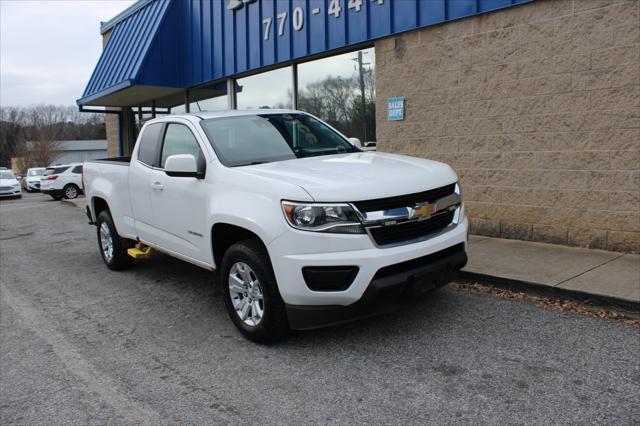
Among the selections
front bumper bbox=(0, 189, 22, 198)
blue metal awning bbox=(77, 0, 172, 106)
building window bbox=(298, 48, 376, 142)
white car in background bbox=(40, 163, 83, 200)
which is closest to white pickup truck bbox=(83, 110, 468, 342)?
building window bbox=(298, 48, 376, 142)

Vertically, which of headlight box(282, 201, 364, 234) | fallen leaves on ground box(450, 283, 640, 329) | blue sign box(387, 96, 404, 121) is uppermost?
blue sign box(387, 96, 404, 121)

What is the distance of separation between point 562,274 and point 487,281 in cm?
72

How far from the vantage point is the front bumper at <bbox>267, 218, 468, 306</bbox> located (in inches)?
147

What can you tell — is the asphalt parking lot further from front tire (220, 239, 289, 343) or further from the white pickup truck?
the white pickup truck

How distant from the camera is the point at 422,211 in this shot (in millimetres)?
4098

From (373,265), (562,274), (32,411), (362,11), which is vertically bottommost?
(32,411)

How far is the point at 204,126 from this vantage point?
512cm

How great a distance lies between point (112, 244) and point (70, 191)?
18.3 meters

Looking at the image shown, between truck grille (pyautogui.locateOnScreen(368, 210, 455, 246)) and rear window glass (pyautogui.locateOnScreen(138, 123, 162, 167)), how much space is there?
285cm

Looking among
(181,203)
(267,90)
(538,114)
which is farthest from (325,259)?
(267,90)

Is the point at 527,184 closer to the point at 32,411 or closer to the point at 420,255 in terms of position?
the point at 420,255

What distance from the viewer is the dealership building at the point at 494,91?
6309 millimetres

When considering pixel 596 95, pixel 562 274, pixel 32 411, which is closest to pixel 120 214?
pixel 32 411

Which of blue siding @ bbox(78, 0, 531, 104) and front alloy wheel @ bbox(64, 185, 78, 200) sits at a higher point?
blue siding @ bbox(78, 0, 531, 104)
